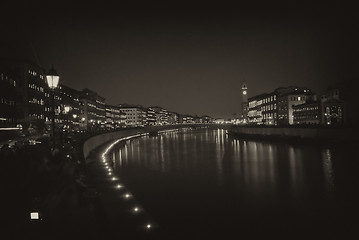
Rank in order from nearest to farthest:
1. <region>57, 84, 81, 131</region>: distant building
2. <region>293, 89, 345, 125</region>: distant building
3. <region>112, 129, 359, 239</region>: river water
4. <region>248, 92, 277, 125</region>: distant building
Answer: <region>112, 129, 359, 239</region>: river water
<region>293, 89, 345, 125</region>: distant building
<region>57, 84, 81, 131</region>: distant building
<region>248, 92, 277, 125</region>: distant building

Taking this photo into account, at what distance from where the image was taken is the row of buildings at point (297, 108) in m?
78.5

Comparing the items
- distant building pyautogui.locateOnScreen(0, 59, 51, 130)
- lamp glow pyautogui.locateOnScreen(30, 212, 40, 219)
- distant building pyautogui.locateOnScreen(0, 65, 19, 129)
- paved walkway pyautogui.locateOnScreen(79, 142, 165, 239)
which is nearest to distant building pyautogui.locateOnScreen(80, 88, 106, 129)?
distant building pyautogui.locateOnScreen(0, 59, 51, 130)

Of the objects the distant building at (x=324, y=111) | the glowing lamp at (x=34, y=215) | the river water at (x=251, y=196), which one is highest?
the distant building at (x=324, y=111)

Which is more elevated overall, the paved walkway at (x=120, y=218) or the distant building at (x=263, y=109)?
the distant building at (x=263, y=109)

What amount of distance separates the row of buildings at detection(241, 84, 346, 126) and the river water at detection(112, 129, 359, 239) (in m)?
37.3

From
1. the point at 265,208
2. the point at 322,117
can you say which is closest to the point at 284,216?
the point at 265,208

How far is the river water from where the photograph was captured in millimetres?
16766

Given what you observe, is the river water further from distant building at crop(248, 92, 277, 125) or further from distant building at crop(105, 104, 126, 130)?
distant building at crop(105, 104, 126, 130)

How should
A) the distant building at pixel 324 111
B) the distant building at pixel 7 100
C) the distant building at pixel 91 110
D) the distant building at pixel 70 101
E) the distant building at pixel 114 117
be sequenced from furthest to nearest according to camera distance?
1. the distant building at pixel 114 117
2. the distant building at pixel 91 110
3. the distant building at pixel 70 101
4. the distant building at pixel 324 111
5. the distant building at pixel 7 100

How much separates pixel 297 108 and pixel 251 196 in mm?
82991

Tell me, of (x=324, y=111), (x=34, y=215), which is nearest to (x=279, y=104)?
(x=324, y=111)

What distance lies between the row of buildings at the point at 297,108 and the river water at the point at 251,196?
37279mm

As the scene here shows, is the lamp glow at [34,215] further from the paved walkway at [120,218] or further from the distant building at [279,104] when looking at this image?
the distant building at [279,104]

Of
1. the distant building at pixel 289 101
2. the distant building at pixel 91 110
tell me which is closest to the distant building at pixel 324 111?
the distant building at pixel 289 101
